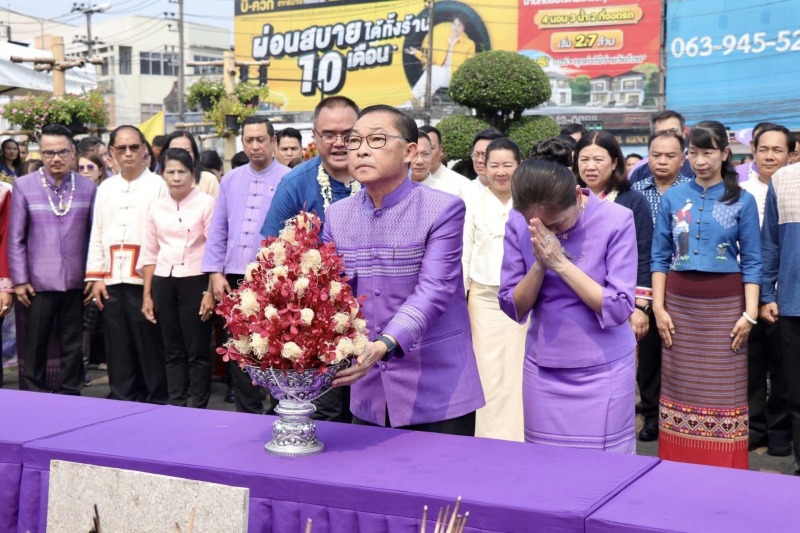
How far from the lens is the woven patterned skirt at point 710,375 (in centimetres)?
414

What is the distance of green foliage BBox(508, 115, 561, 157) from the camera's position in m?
11.8

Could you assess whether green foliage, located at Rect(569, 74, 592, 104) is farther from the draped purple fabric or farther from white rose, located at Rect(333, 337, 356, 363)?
white rose, located at Rect(333, 337, 356, 363)

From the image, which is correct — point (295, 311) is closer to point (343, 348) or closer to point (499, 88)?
point (343, 348)

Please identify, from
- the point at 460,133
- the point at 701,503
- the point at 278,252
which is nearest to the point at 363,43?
the point at 460,133

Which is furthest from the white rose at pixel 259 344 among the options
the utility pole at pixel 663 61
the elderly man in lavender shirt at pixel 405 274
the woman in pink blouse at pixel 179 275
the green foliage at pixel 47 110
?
the utility pole at pixel 663 61

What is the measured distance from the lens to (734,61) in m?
24.4

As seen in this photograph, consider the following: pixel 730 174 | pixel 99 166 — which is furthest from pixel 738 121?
pixel 730 174

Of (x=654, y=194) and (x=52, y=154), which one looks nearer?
(x=654, y=194)

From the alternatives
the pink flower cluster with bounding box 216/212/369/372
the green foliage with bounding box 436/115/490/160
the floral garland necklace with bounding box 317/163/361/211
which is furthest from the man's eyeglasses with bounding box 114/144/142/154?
the green foliage with bounding box 436/115/490/160

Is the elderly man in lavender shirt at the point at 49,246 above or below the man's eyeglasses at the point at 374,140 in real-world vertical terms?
below

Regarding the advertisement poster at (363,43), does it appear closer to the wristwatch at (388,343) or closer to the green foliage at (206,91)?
the green foliage at (206,91)

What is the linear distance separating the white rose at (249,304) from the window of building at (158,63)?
151ft

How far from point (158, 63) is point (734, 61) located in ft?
99.2

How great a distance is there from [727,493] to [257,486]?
3.27 feet
